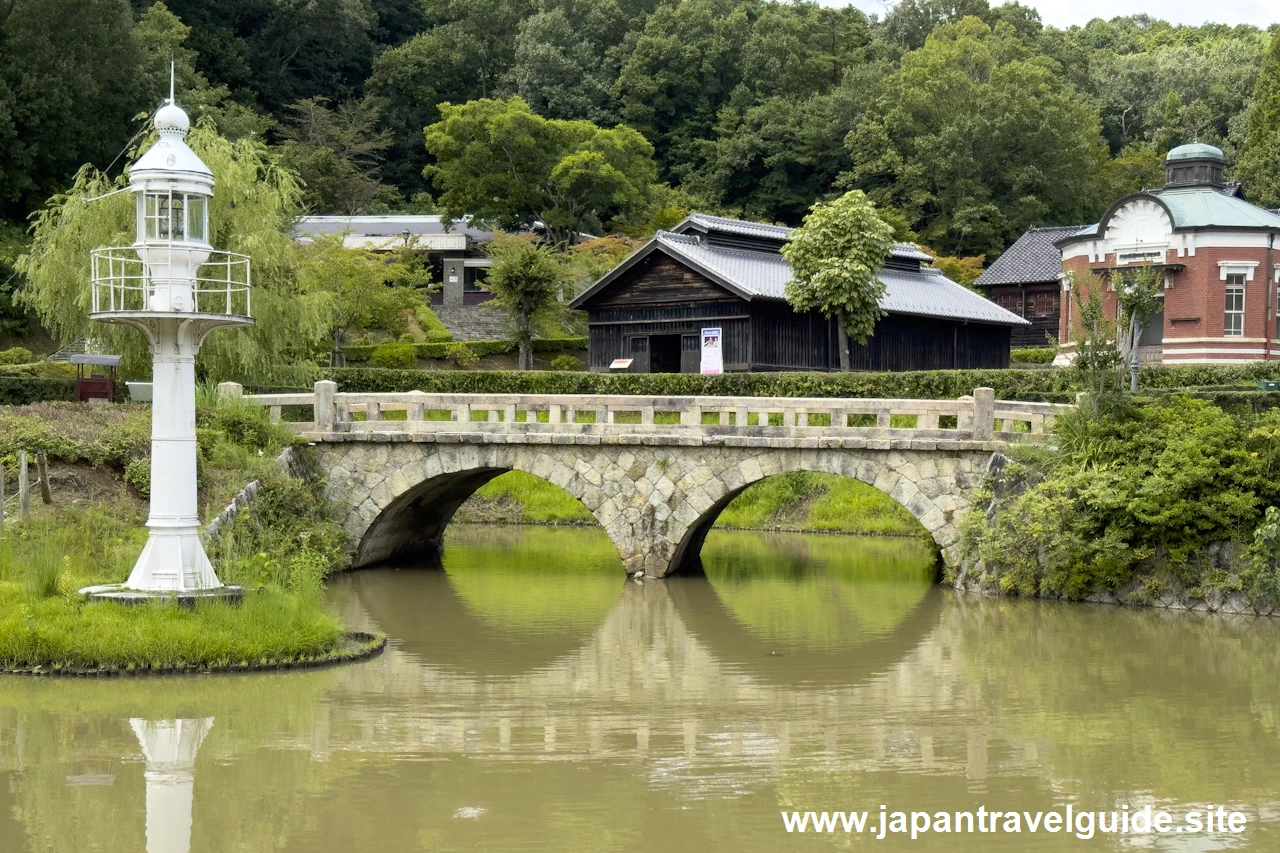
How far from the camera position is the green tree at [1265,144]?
50.7 m

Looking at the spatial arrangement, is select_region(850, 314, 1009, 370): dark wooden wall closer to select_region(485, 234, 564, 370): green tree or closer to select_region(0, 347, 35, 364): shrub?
select_region(485, 234, 564, 370): green tree

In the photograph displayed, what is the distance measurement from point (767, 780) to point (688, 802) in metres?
1.00

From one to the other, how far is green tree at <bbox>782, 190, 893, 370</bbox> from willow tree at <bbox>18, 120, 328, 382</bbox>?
1185 centimetres

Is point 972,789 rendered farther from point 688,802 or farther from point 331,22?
point 331,22

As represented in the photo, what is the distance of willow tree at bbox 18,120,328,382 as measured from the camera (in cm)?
2892

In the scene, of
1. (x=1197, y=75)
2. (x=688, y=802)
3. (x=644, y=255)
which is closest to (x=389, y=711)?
(x=688, y=802)

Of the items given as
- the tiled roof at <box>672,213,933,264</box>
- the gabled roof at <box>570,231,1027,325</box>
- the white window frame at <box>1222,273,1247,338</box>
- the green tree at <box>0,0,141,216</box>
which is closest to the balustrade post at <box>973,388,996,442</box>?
the gabled roof at <box>570,231,1027,325</box>

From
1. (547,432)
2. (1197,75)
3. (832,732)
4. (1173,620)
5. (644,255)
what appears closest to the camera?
(832,732)

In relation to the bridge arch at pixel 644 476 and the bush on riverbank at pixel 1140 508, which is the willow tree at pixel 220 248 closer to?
the bridge arch at pixel 644 476

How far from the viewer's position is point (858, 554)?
29.8 meters

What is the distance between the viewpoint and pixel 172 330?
16.7 m

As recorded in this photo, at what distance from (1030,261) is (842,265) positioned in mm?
19242

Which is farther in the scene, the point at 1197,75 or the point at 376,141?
the point at 1197,75

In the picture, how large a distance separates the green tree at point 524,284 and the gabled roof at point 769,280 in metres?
5.06
